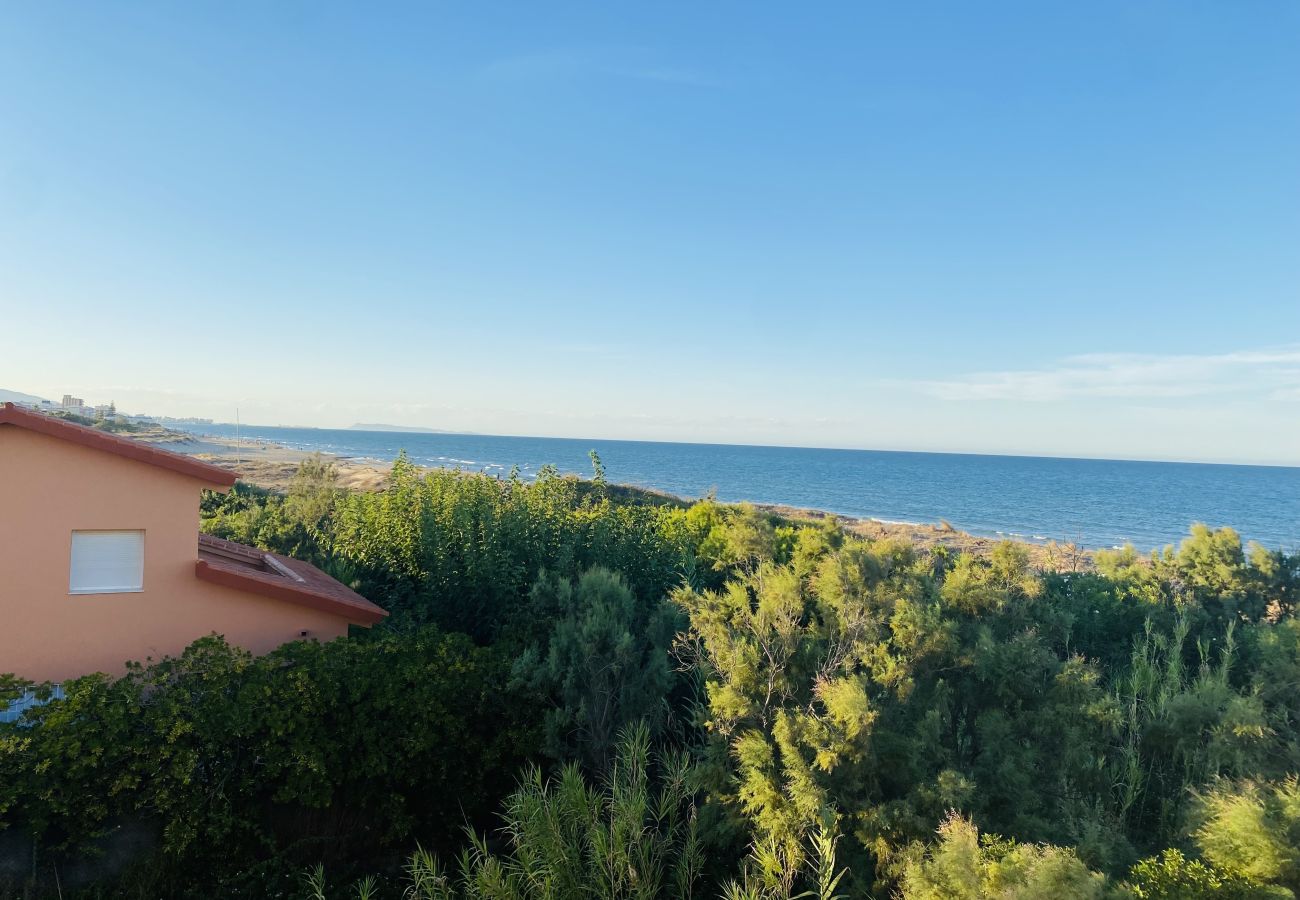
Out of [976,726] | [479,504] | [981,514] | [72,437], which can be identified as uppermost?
[72,437]

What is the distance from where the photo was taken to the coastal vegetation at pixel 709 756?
4.07 m

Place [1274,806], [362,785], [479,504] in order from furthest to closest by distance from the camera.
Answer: [479,504], [362,785], [1274,806]

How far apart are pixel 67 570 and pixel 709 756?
20.3ft

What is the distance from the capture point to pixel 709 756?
475 cm

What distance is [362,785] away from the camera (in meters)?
6.09

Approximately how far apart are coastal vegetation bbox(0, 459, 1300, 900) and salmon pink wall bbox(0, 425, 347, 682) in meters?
0.48

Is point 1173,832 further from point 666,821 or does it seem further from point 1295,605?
point 1295,605

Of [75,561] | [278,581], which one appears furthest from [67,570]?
[278,581]

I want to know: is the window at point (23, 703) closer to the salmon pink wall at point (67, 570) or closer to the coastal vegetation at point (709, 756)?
the coastal vegetation at point (709, 756)

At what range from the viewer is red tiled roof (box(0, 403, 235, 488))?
252 inches

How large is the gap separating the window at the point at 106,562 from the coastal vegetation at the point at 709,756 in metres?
0.82

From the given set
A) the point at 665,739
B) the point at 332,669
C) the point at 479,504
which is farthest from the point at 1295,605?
the point at 332,669

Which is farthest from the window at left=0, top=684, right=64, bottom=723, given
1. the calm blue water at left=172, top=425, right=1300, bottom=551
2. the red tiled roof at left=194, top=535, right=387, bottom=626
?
the calm blue water at left=172, top=425, right=1300, bottom=551

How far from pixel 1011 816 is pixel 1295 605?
757cm
